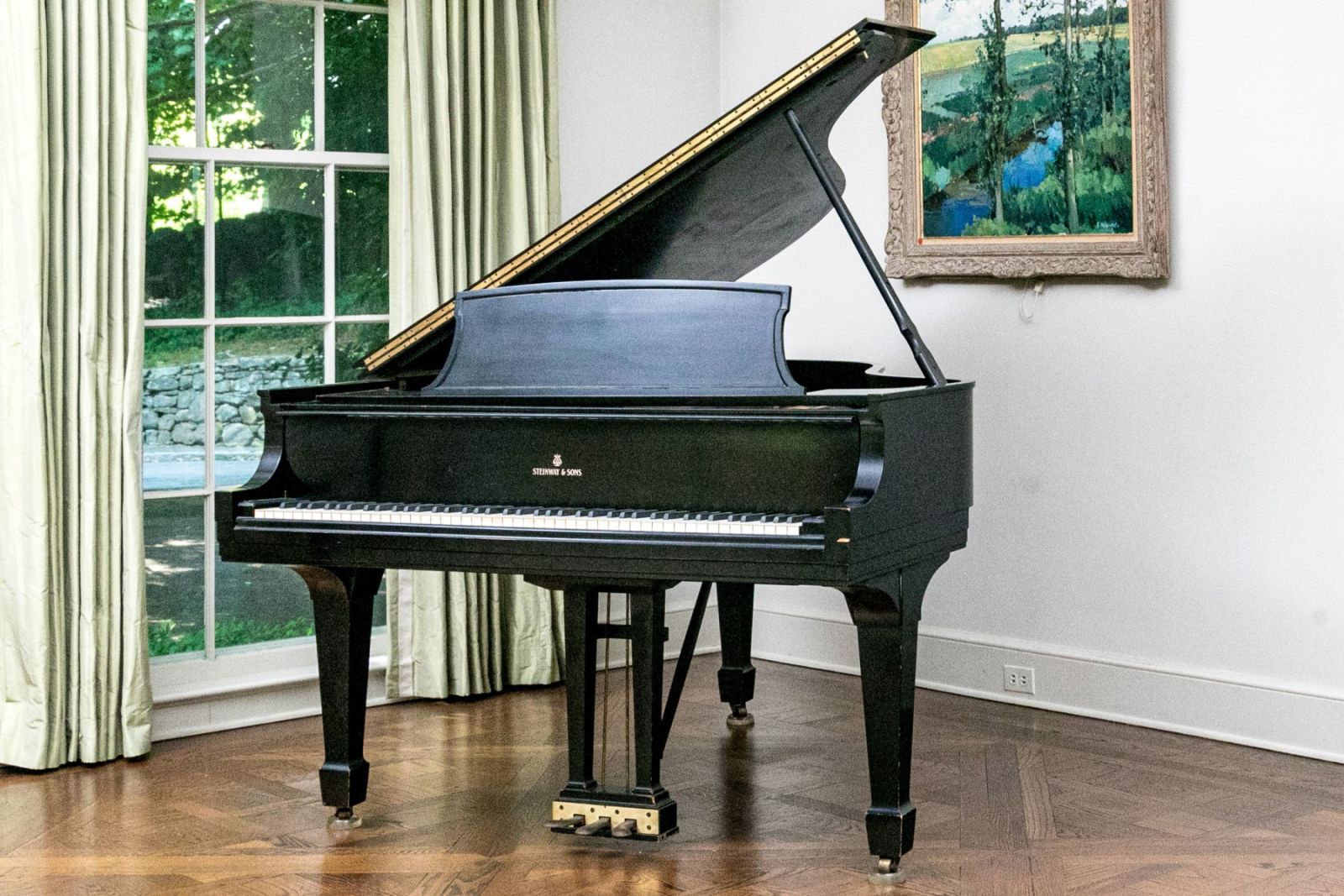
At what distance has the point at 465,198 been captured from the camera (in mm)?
5312

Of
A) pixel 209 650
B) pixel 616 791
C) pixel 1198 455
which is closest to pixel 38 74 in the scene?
pixel 209 650

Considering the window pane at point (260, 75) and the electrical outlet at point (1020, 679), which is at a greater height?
the window pane at point (260, 75)

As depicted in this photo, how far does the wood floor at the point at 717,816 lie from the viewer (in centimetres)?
354

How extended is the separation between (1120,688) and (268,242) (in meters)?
3.00

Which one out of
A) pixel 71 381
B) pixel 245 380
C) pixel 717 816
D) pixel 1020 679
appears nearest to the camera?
pixel 717 816

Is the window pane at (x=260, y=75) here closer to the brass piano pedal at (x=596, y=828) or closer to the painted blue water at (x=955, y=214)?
the painted blue water at (x=955, y=214)

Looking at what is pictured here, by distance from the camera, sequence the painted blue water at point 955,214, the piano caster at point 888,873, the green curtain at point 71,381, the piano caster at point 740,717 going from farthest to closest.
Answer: the painted blue water at point 955,214
the piano caster at point 740,717
the green curtain at point 71,381
the piano caster at point 888,873

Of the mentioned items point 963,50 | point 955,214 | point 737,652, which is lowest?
point 737,652

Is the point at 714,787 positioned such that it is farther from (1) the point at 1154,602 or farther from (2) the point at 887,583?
(1) the point at 1154,602

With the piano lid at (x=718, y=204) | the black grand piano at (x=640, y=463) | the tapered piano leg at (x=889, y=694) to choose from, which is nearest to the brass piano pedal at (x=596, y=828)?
the black grand piano at (x=640, y=463)

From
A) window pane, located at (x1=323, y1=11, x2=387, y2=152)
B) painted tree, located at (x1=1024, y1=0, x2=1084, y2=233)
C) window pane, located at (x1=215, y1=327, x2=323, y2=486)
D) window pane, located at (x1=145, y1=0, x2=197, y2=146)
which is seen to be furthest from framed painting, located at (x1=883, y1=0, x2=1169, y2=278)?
window pane, located at (x1=145, y1=0, x2=197, y2=146)

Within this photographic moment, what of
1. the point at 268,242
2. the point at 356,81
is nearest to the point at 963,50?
the point at 356,81

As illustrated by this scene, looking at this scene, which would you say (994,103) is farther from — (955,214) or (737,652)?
(737,652)

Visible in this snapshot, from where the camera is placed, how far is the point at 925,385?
12.6ft
